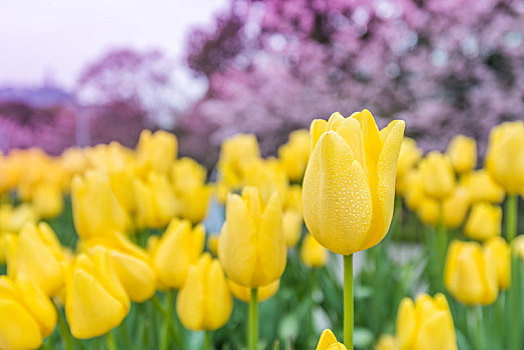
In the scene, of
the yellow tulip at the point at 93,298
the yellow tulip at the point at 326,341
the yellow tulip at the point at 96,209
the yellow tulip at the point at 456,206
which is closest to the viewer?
the yellow tulip at the point at 326,341

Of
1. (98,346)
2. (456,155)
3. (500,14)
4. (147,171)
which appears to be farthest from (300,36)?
(98,346)

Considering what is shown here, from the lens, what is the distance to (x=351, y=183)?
0.28m

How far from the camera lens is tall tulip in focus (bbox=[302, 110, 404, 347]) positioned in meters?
0.27

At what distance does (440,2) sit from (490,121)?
0.87m

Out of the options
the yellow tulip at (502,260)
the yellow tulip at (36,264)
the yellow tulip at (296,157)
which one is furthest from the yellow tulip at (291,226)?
the yellow tulip at (36,264)

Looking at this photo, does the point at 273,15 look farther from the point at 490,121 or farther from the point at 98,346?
the point at 98,346

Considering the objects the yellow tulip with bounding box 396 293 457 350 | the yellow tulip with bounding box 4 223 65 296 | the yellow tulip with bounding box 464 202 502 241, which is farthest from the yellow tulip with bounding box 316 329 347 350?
the yellow tulip with bounding box 464 202 502 241

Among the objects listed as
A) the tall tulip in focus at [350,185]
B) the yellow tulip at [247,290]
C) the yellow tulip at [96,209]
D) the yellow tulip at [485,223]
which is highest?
the tall tulip in focus at [350,185]

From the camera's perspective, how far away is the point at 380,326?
0.99 metres

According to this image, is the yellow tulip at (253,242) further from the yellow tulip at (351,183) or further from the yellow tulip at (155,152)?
the yellow tulip at (155,152)

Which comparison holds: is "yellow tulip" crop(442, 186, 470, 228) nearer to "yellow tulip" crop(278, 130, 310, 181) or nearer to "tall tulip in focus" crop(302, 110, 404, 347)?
"yellow tulip" crop(278, 130, 310, 181)

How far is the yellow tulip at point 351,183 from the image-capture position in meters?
0.27

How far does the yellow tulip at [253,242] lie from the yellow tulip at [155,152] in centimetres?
49

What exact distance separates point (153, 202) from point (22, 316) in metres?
0.31
